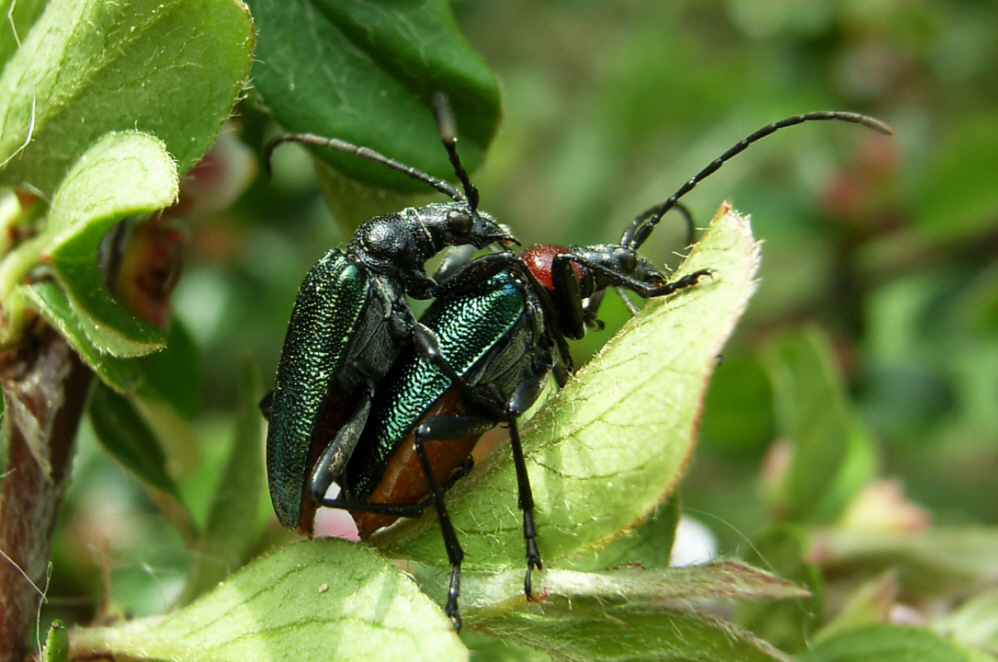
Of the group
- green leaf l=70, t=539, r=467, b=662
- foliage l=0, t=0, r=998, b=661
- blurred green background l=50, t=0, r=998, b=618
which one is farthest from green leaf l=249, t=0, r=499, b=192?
blurred green background l=50, t=0, r=998, b=618

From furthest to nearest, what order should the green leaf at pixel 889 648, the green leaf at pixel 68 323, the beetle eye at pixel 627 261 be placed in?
the beetle eye at pixel 627 261 < the green leaf at pixel 889 648 < the green leaf at pixel 68 323

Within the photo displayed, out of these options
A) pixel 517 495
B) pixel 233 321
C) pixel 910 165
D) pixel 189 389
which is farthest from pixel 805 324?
pixel 517 495

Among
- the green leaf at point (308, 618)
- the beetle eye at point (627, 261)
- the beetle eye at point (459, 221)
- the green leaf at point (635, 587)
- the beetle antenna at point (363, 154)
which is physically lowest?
the green leaf at point (308, 618)

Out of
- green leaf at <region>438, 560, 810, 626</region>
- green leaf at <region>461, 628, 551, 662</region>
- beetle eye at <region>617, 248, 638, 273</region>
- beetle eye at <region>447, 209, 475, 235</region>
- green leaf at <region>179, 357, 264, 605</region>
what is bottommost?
green leaf at <region>179, 357, 264, 605</region>

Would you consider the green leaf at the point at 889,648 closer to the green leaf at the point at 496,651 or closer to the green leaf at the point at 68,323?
the green leaf at the point at 496,651

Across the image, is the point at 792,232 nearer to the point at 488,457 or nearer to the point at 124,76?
the point at 488,457

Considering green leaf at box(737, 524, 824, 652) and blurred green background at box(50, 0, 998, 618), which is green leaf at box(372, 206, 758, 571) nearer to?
green leaf at box(737, 524, 824, 652)

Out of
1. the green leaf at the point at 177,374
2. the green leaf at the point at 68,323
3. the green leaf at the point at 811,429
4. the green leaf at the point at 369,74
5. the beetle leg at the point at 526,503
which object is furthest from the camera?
the green leaf at the point at 811,429

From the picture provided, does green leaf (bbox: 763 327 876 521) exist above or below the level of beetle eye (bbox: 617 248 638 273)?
below

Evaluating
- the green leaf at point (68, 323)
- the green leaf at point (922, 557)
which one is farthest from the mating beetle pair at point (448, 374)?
the green leaf at point (922, 557)
